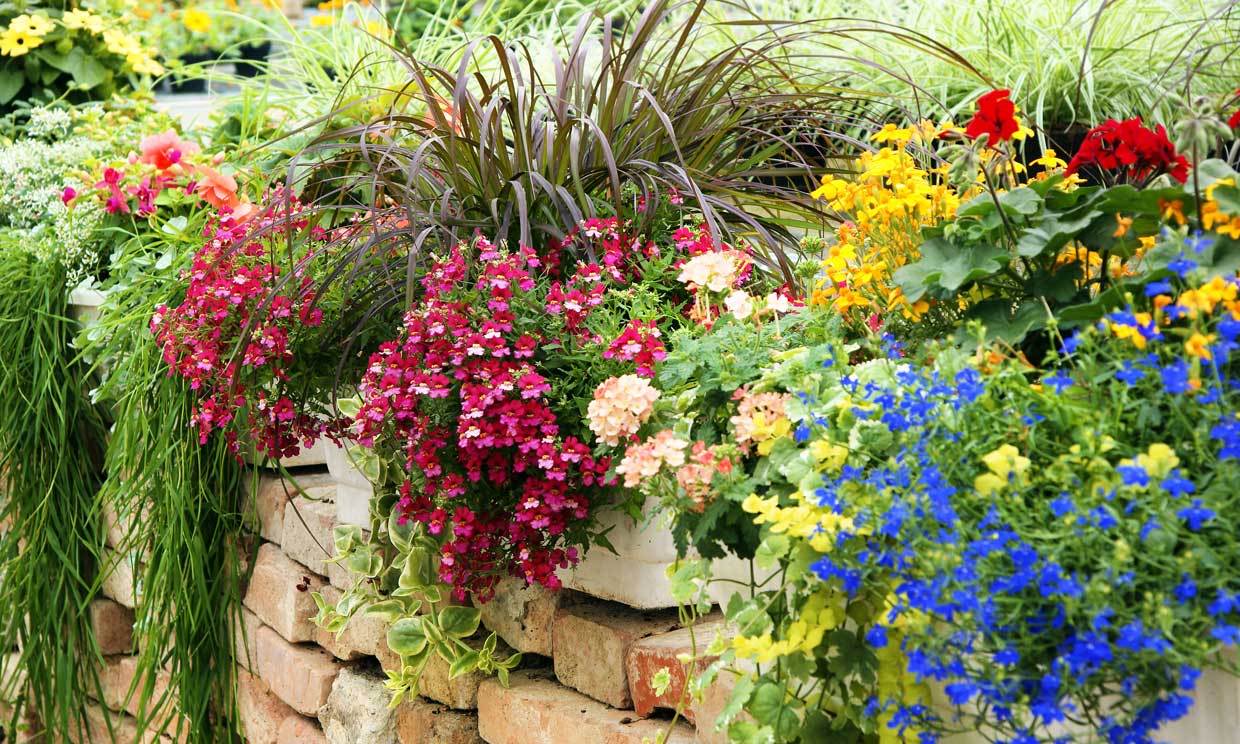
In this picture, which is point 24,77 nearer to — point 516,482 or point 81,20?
point 81,20

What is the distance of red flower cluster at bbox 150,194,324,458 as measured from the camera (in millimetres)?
1880

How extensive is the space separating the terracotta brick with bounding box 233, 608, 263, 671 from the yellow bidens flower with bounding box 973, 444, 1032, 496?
1787mm

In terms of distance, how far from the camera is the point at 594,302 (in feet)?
5.18

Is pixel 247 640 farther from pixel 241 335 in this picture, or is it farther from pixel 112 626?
pixel 241 335

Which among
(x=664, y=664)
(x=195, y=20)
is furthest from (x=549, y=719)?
(x=195, y=20)

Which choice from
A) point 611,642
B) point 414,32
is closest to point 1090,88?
point 611,642

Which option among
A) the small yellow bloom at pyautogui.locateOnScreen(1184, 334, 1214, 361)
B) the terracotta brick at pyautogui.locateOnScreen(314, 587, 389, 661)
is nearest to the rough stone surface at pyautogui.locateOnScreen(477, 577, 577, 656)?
the terracotta brick at pyautogui.locateOnScreen(314, 587, 389, 661)

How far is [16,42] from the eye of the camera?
411 centimetres

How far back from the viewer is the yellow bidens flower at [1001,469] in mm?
992

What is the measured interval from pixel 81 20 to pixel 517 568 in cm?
347

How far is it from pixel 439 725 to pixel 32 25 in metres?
3.36

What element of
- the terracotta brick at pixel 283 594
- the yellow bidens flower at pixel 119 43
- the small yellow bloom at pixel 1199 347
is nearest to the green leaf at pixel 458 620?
the terracotta brick at pixel 283 594

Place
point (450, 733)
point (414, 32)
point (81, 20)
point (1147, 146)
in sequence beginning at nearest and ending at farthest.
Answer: point (1147, 146), point (450, 733), point (81, 20), point (414, 32)

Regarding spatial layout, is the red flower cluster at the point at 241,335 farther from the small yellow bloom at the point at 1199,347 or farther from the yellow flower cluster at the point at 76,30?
the yellow flower cluster at the point at 76,30
